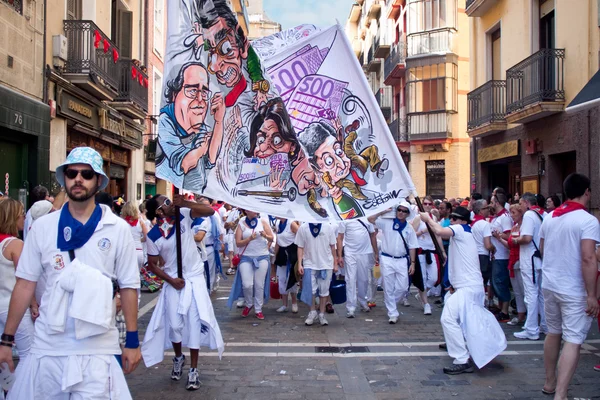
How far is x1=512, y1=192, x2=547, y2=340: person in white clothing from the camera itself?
7789 millimetres

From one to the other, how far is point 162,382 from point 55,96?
10.4m

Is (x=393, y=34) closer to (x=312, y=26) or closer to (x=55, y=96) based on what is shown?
(x=55, y=96)

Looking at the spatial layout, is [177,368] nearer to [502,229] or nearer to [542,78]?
[502,229]

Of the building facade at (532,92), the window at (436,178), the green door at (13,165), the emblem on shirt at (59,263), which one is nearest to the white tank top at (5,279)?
the emblem on shirt at (59,263)

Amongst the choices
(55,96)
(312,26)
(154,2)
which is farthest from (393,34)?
(312,26)

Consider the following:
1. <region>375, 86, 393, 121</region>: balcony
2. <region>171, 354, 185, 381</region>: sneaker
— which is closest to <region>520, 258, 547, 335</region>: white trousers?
<region>171, 354, 185, 381</region>: sneaker

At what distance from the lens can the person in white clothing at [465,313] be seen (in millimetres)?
6180

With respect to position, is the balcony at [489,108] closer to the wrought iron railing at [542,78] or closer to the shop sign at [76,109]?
the wrought iron railing at [542,78]

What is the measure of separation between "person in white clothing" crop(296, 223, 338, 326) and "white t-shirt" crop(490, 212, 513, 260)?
252cm

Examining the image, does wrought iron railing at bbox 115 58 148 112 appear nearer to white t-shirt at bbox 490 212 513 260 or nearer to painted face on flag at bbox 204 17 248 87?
white t-shirt at bbox 490 212 513 260

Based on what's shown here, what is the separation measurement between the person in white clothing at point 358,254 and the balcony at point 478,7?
1177cm

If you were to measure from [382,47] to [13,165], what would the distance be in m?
28.2

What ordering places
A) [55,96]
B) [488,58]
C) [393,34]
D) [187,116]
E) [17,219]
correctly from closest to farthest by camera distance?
[17,219], [187,116], [55,96], [488,58], [393,34]

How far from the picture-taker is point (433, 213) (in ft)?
40.8
